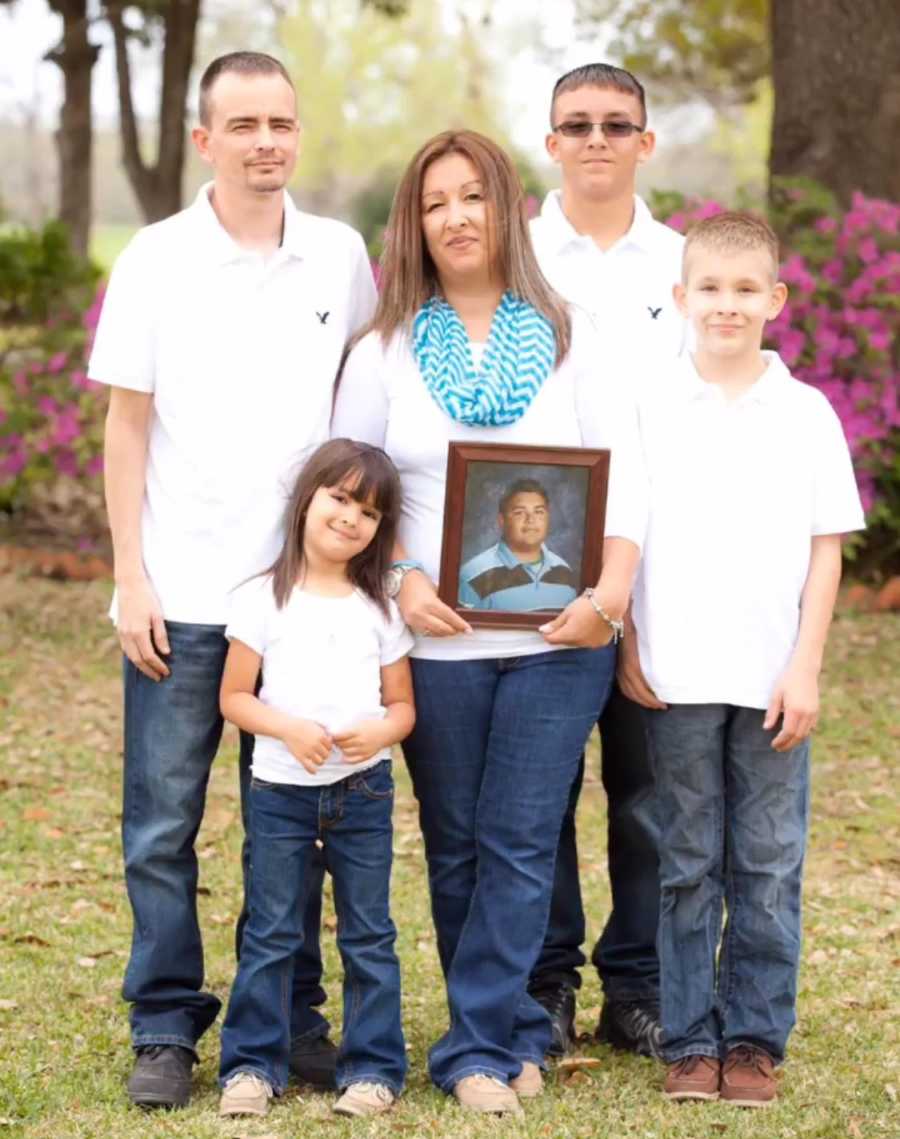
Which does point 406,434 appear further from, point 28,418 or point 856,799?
point 28,418

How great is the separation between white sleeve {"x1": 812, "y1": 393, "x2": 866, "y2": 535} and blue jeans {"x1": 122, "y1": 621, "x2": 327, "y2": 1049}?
1.39 m

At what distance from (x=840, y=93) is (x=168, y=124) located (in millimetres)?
8613

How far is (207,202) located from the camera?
425 cm

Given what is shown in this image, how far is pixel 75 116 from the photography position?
747 inches

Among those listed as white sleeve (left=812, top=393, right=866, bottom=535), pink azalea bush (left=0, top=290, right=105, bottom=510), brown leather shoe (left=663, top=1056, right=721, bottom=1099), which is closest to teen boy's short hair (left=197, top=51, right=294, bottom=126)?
white sleeve (left=812, top=393, right=866, bottom=535)

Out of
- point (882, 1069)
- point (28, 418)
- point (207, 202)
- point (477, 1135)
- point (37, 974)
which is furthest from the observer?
point (28, 418)

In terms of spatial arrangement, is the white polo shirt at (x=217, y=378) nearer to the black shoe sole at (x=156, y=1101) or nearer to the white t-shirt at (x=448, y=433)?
the white t-shirt at (x=448, y=433)

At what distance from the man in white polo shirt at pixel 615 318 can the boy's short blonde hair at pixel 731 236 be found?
33 centimetres

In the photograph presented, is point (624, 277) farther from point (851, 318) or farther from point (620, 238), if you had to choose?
point (851, 318)

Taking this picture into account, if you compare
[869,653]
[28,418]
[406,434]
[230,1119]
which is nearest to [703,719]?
[406,434]

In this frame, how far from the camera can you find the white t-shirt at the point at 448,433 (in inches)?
159

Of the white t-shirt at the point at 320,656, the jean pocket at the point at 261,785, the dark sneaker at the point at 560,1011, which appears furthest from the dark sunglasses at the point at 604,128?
the dark sneaker at the point at 560,1011

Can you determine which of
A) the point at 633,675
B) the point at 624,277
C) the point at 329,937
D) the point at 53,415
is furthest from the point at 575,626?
the point at 53,415

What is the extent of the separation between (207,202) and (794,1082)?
99.6 inches
